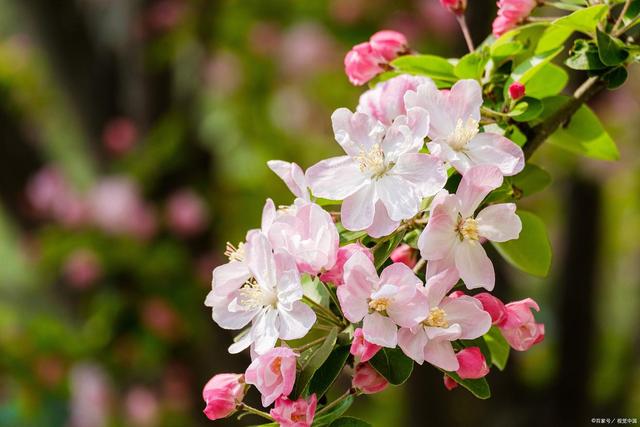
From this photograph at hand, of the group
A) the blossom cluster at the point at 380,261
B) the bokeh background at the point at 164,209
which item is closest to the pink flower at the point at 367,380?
the blossom cluster at the point at 380,261

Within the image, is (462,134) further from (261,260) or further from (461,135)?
(261,260)

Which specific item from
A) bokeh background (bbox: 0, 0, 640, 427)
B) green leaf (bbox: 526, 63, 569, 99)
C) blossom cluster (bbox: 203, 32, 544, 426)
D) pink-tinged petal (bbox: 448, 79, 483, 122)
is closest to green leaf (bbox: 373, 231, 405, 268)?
blossom cluster (bbox: 203, 32, 544, 426)

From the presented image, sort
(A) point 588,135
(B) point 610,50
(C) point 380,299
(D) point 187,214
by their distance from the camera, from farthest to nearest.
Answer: (D) point 187,214
(A) point 588,135
(B) point 610,50
(C) point 380,299

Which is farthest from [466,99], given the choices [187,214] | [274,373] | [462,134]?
[187,214]

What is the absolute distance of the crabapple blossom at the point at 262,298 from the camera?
0.59m

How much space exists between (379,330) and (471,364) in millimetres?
75

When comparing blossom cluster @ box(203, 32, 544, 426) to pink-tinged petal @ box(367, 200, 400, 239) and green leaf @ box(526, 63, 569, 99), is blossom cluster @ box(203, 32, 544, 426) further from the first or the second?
green leaf @ box(526, 63, 569, 99)

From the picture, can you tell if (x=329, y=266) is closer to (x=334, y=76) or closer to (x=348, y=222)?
(x=348, y=222)

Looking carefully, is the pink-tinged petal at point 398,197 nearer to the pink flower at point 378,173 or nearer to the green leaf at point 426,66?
the pink flower at point 378,173

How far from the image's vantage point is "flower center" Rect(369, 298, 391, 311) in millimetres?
562

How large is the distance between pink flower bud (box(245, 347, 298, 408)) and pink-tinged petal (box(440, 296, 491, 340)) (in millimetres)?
112

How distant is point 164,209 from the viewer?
7.91 ft

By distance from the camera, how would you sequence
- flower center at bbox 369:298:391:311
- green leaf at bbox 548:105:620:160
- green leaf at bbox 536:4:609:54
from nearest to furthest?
flower center at bbox 369:298:391:311
green leaf at bbox 536:4:609:54
green leaf at bbox 548:105:620:160

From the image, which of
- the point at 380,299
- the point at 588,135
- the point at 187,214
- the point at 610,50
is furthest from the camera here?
the point at 187,214
